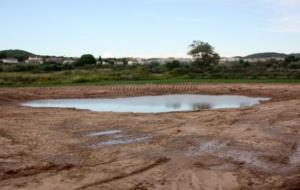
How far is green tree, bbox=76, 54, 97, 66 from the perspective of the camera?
88044 mm

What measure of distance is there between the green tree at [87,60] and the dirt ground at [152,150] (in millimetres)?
66212

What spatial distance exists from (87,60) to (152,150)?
78.5 m

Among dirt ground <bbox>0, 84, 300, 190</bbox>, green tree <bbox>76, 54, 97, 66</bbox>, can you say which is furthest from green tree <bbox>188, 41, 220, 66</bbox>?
dirt ground <bbox>0, 84, 300, 190</bbox>

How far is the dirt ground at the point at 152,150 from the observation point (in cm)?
964

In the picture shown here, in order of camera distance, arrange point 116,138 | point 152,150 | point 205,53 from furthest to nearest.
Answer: point 205,53 < point 116,138 < point 152,150

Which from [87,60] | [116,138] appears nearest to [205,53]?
[87,60]

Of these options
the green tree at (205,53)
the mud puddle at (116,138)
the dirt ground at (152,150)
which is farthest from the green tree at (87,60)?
the mud puddle at (116,138)

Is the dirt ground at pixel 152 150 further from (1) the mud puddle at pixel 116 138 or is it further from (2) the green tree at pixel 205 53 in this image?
(2) the green tree at pixel 205 53

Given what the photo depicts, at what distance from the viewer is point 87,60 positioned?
90.2 metres

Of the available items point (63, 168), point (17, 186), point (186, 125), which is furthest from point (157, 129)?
point (17, 186)

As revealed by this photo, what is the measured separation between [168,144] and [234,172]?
3.29 metres

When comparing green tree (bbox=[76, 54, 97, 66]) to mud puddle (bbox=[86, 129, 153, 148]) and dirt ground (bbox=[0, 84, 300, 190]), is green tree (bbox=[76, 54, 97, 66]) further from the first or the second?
mud puddle (bbox=[86, 129, 153, 148])

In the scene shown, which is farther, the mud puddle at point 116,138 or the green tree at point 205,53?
the green tree at point 205,53

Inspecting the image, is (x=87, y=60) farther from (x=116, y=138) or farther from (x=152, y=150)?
(x=152, y=150)
